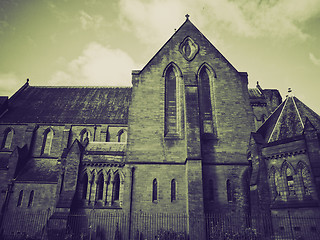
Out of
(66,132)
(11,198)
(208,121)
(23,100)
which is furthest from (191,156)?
(23,100)

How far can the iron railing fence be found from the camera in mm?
14453

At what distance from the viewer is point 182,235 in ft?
51.2

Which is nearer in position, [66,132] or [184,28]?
[184,28]

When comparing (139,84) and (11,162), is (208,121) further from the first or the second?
(11,162)

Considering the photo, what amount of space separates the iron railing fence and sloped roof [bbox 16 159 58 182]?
23.5ft

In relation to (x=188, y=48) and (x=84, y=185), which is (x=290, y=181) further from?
(x=84, y=185)

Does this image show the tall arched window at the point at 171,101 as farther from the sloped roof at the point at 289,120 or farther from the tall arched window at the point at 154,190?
the sloped roof at the point at 289,120

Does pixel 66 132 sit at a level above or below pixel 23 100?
below

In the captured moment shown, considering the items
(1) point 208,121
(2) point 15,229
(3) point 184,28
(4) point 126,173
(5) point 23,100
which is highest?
(3) point 184,28

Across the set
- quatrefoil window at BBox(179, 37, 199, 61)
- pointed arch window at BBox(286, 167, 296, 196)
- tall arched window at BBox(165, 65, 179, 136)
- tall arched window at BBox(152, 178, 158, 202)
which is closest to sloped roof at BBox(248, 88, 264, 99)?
quatrefoil window at BBox(179, 37, 199, 61)

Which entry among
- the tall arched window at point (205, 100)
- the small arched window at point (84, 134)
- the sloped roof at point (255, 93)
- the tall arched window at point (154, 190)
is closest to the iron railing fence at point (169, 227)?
the tall arched window at point (154, 190)

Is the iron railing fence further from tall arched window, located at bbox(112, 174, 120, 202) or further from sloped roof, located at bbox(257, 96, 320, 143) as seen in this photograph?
→ sloped roof, located at bbox(257, 96, 320, 143)

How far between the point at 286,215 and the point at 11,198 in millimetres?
22208

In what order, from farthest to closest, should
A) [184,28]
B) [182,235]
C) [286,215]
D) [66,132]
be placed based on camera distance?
1. [66,132]
2. [184,28]
3. [182,235]
4. [286,215]
